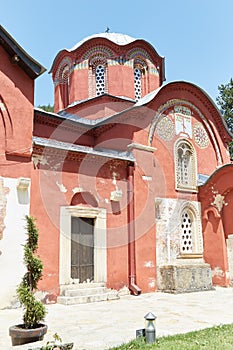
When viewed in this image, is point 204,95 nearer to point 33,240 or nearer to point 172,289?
point 172,289

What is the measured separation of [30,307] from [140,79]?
36.5ft

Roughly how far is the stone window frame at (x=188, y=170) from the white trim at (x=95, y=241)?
10.3 ft

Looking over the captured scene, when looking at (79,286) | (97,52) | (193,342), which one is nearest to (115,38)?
(97,52)

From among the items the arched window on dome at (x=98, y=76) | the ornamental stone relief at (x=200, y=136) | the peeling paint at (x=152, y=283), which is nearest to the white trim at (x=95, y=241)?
the peeling paint at (x=152, y=283)

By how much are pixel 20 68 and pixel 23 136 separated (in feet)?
5.99

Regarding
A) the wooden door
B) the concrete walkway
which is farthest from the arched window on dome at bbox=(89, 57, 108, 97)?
the concrete walkway

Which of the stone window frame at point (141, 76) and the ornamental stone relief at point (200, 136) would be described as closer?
the ornamental stone relief at point (200, 136)

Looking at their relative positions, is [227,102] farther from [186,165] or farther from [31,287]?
[31,287]

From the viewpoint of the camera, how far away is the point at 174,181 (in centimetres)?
1145

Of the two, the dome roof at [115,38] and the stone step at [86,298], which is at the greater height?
the dome roof at [115,38]

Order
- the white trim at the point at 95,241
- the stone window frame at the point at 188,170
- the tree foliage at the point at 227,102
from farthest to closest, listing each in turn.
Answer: the tree foliage at the point at 227,102
the stone window frame at the point at 188,170
the white trim at the point at 95,241

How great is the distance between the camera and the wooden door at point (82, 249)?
898 cm

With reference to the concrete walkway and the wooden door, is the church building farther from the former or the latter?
the concrete walkway

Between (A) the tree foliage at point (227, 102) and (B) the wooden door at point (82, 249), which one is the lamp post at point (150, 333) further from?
(A) the tree foliage at point (227, 102)
